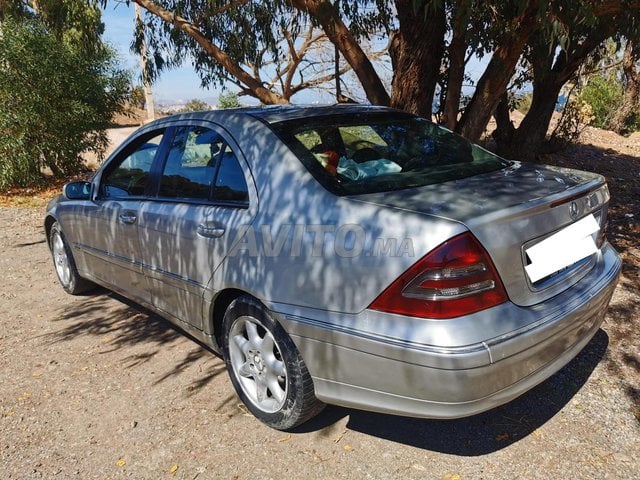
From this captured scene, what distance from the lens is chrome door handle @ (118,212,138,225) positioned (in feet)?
11.9

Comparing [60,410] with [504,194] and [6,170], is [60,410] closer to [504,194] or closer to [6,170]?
[504,194]

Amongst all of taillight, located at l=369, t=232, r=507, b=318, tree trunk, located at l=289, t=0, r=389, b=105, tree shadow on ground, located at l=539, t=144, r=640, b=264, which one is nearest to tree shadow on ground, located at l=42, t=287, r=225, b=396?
taillight, located at l=369, t=232, r=507, b=318

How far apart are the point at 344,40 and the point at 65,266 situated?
3881mm

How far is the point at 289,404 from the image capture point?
2.68 metres

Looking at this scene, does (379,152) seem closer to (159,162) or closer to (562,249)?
(562,249)

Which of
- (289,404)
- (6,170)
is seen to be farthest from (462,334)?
(6,170)

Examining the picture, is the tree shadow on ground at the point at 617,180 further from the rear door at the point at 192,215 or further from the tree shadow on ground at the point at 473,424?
the rear door at the point at 192,215

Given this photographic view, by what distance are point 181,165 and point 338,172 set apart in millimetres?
1133

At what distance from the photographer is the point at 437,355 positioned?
2051 millimetres

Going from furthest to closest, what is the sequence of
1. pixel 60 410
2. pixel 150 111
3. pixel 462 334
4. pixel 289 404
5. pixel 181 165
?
pixel 150 111, pixel 181 165, pixel 60 410, pixel 289 404, pixel 462 334

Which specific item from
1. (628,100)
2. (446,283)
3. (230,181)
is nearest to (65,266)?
(230,181)

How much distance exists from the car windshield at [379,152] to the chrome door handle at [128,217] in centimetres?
129

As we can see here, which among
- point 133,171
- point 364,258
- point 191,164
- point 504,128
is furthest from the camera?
point 504,128

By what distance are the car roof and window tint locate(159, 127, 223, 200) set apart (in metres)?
0.11
